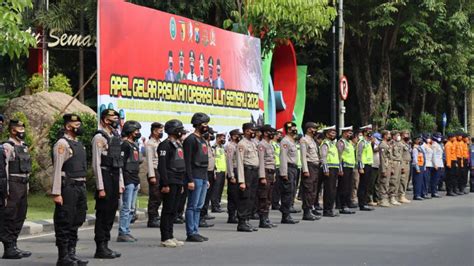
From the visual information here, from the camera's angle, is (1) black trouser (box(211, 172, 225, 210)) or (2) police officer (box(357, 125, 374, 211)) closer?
(1) black trouser (box(211, 172, 225, 210))

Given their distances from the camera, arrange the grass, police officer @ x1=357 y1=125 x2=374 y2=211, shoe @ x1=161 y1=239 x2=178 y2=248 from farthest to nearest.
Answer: police officer @ x1=357 y1=125 x2=374 y2=211
the grass
shoe @ x1=161 y1=239 x2=178 y2=248

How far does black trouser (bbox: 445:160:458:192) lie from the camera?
25.5m

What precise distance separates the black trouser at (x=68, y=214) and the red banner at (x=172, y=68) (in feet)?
20.4

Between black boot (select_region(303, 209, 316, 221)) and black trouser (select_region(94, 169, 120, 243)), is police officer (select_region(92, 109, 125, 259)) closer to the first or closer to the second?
black trouser (select_region(94, 169, 120, 243))

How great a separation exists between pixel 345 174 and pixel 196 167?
255 inches

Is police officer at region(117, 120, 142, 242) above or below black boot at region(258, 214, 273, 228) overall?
above

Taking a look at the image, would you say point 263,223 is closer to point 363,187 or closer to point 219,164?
point 219,164

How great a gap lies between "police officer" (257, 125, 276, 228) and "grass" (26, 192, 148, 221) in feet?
13.3

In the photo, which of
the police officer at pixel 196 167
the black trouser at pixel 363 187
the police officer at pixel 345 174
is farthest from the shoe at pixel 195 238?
the black trouser at pixel 363 187

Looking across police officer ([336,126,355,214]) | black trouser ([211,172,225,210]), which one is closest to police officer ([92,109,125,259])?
black trouser ([211,172,225,210])

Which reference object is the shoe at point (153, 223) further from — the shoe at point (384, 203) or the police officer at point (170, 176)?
the shoe at point (384, 203)

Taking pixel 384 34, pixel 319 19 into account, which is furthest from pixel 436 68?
pixel 319 19

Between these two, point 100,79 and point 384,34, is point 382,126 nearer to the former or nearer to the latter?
point 384,34

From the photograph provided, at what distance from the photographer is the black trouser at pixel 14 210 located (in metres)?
11.8
